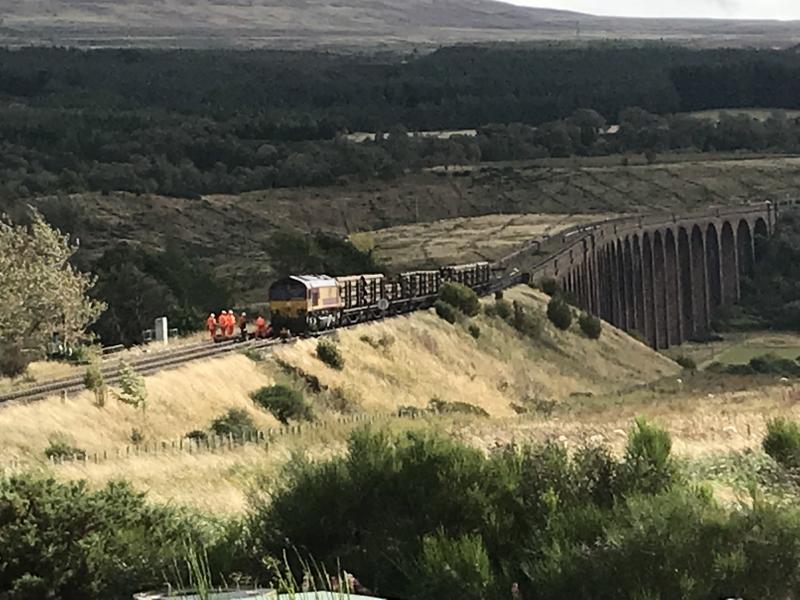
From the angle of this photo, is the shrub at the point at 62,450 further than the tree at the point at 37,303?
No

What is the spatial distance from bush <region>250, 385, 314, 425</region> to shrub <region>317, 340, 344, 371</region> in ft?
20.9

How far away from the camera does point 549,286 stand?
268 feet

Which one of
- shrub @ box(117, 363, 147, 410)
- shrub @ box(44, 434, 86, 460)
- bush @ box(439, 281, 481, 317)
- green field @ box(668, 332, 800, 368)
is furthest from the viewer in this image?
green field @ box(668, 332, 800, 368)

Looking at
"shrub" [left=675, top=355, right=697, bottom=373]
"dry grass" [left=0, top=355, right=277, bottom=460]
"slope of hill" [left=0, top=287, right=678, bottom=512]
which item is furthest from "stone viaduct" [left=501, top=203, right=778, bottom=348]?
"dry grass" [left=0, top=355, right=277, bottom=460]

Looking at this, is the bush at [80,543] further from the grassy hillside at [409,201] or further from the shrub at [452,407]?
the grassy hillside at [409,201]

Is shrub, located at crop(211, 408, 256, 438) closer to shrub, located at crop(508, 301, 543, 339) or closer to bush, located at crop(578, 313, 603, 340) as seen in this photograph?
shrub, located at crop(508, 301, 543, 339)

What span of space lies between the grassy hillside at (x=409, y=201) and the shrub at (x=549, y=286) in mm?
19072

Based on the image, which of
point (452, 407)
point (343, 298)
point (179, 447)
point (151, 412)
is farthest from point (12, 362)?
point (179, 447)

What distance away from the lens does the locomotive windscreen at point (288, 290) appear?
51375 millimetres

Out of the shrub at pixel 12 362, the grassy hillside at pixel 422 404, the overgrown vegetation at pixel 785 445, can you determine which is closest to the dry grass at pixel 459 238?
the grassy hillside at pixel 422 404

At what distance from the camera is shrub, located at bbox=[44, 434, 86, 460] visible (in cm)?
2891

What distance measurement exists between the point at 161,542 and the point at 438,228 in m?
99.8

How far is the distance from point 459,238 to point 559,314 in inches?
1355

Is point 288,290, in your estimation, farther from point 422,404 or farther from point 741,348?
point 741,348
